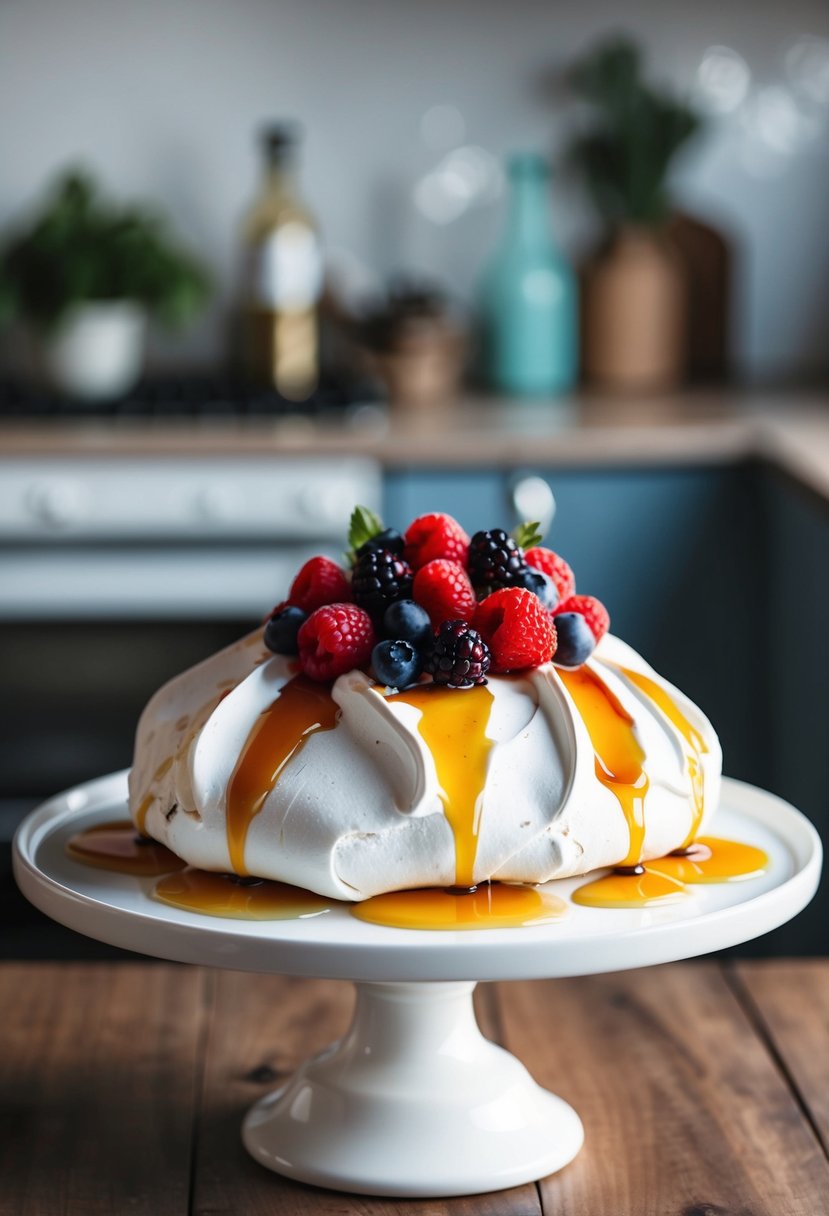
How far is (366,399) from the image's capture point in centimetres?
242

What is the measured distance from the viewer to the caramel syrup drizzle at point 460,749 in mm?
756

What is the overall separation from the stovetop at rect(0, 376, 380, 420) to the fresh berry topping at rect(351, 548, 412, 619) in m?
1.53

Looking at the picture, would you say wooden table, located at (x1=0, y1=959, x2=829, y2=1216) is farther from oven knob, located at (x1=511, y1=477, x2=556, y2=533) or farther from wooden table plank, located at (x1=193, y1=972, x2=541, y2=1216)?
oven knob, located at (x1=511, y1=477, x2=556, y2=533)

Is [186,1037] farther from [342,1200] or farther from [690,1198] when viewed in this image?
[690,1198]

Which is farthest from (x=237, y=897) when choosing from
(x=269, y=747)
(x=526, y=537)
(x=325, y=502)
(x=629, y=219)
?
(x=629, y=219)

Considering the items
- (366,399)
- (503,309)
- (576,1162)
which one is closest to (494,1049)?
(576,1162)

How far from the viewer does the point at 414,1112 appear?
81 centimetres

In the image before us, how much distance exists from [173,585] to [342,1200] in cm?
159

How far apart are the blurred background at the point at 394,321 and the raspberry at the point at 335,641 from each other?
4.63 ft

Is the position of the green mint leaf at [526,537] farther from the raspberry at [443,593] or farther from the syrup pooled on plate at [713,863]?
the syrup pooled on plate at [713,863]

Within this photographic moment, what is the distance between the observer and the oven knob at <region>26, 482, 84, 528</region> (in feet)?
7.42

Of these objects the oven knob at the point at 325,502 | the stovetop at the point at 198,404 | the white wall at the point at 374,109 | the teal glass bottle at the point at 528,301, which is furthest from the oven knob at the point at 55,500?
the teal glass bottle at the point at 528,301

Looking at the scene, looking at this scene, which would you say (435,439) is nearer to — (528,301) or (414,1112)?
(528,301)

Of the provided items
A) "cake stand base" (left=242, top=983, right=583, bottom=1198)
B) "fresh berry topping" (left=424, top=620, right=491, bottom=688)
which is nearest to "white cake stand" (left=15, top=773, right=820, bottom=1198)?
"cake stand base" (left=242, top=983, right=583, bottom=1198)
